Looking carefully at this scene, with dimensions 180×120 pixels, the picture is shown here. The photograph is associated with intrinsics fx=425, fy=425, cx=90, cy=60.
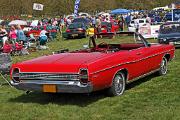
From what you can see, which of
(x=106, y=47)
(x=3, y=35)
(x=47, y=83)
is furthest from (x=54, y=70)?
(x=3, y=35)

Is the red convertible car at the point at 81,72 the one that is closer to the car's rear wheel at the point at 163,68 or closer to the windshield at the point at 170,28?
the car's rear wheel at the point at 163,68

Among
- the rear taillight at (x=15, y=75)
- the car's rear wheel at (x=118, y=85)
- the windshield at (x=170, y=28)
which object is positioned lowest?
the car's rear wheel at (x=118, y=85)

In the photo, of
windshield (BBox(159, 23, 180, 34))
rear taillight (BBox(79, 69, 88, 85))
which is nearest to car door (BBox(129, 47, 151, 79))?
rear taillight (BBox(79, 69, 88, 85))

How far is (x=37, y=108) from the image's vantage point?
311 inches

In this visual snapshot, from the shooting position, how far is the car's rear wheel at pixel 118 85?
8406mm

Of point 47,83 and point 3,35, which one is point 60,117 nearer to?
point 47,83

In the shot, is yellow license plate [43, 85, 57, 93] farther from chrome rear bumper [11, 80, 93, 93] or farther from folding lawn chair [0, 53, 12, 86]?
folding lawn chair [0, 53, 12, 86]

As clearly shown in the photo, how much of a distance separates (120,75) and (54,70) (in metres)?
1.51

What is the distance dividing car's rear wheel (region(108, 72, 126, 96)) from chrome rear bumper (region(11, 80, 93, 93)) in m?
0.89

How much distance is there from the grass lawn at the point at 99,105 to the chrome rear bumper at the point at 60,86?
34cm

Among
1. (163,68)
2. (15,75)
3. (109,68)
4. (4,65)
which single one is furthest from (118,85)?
(4,65)

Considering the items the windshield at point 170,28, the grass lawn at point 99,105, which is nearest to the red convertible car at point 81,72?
the grass lawn at point 99,105

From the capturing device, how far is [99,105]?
7.94 meters

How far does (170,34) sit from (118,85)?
1158 centimetres
